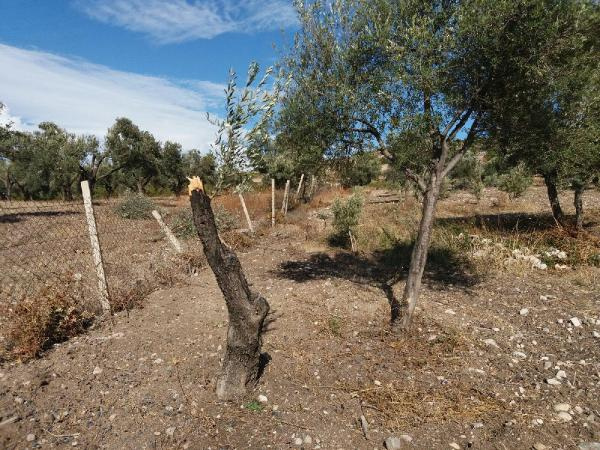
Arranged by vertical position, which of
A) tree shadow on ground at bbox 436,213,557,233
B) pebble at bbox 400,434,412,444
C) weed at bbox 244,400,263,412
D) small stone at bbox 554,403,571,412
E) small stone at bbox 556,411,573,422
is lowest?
pebble at bbox 400,434,412,444

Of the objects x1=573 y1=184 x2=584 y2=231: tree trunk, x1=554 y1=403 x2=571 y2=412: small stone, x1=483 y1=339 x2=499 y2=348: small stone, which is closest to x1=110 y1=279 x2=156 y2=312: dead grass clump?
x1=483 y1=339 x2=499 y2=348: small stone

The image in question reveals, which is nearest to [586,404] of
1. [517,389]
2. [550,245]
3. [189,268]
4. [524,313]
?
[517,389]

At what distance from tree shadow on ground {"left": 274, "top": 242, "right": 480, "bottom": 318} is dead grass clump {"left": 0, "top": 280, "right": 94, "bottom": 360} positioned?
512cm

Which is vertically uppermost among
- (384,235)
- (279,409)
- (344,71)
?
(344,71)

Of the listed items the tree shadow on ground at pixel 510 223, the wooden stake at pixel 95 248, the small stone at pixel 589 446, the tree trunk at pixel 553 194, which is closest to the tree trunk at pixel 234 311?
the wooden stake at pixel 95 248

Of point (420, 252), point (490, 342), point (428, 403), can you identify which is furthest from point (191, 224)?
point (428, 403)

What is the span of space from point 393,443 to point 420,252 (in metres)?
3.21

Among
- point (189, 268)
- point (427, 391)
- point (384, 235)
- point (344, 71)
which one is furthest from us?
point (384, 235)

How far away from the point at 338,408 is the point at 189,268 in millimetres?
6533

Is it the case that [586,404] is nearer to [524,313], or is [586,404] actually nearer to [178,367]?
[524,313]

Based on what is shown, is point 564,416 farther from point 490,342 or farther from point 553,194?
point 553,194

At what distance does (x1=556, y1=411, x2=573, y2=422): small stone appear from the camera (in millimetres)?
4336

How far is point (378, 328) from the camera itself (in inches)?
262

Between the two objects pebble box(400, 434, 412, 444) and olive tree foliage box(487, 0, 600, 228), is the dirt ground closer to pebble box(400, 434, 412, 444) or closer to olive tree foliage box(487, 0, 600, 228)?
pebble box(400, 434, 412, 444)
